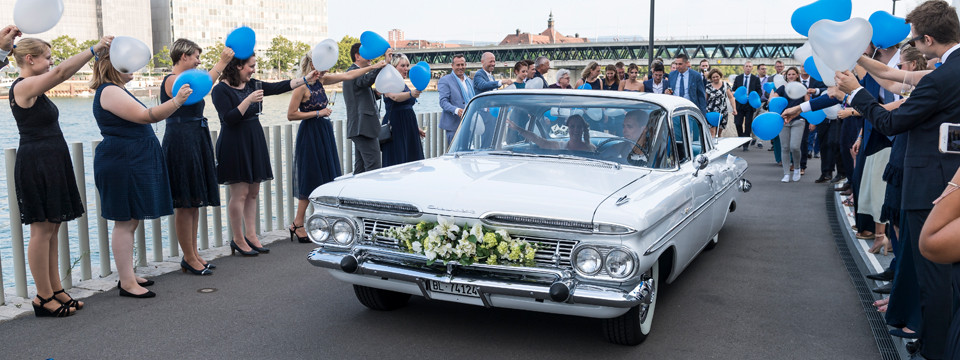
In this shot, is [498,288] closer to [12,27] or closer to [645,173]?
[645,173]

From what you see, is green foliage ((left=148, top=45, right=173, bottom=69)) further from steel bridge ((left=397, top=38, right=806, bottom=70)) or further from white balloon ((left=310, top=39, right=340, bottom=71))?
white balloon ((left=310, top=39, right=340, bottom=71))

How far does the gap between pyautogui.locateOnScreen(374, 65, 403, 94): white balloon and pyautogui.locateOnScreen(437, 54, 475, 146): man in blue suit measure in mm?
1948

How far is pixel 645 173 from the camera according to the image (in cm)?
525

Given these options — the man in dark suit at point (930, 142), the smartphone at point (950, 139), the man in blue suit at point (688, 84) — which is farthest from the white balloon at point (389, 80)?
the man in blue suit at point (688, 84)

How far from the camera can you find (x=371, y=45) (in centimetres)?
808

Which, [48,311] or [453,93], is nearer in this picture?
[48,311]

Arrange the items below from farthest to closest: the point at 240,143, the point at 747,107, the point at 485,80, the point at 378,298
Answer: the point at 747,107 < the point at 485,80 < the point at 240,143 < the point at 378,298

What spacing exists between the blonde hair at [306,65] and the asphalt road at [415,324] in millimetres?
2106

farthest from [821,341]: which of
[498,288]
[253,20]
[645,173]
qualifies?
[253,20]

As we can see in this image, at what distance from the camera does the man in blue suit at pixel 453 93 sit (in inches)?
406

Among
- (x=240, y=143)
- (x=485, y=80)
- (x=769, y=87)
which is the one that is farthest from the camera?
(x=769, y=87)

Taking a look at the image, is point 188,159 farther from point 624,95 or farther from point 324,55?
point 624,95

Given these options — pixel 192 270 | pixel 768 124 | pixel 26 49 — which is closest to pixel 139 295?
pixel 192 270

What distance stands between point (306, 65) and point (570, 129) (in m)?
3.32
